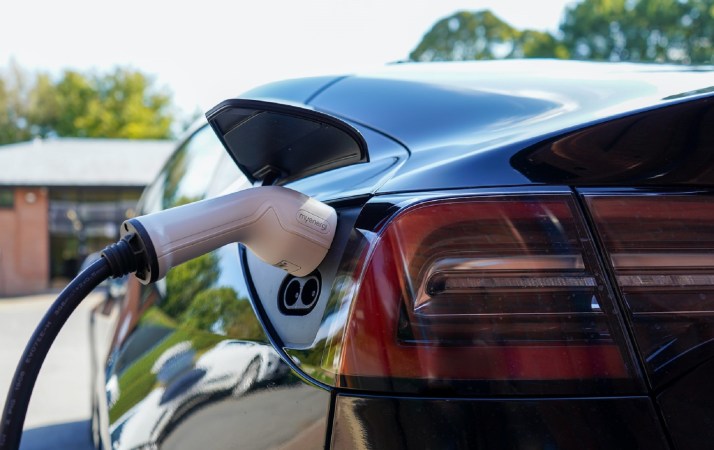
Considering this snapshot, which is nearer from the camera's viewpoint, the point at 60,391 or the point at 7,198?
the point at 60,391

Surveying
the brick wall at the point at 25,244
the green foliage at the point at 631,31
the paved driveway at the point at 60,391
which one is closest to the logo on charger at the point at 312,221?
the paved driveway at the point at 60,391

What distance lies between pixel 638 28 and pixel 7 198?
30.6 m

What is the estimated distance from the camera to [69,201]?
1199 inches

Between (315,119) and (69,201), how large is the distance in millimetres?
31202

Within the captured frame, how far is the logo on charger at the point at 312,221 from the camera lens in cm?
123

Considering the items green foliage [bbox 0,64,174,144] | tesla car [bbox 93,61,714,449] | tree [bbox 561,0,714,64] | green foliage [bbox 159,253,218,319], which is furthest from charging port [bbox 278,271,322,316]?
green foliage [bbox 0,64,174,144]

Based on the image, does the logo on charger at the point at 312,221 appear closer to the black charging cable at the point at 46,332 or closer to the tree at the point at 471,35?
the black charging cable at the point at 46,332

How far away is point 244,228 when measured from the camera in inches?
49.9

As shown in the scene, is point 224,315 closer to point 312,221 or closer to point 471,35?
point 312,221

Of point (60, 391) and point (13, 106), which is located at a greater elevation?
point (60, 391)

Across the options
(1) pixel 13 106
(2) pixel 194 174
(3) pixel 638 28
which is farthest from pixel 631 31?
(1) pixel 13 106

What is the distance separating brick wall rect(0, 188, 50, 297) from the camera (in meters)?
29.2

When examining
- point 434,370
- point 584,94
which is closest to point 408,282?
point 434,370

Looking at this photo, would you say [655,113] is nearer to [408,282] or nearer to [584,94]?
[584,94]
